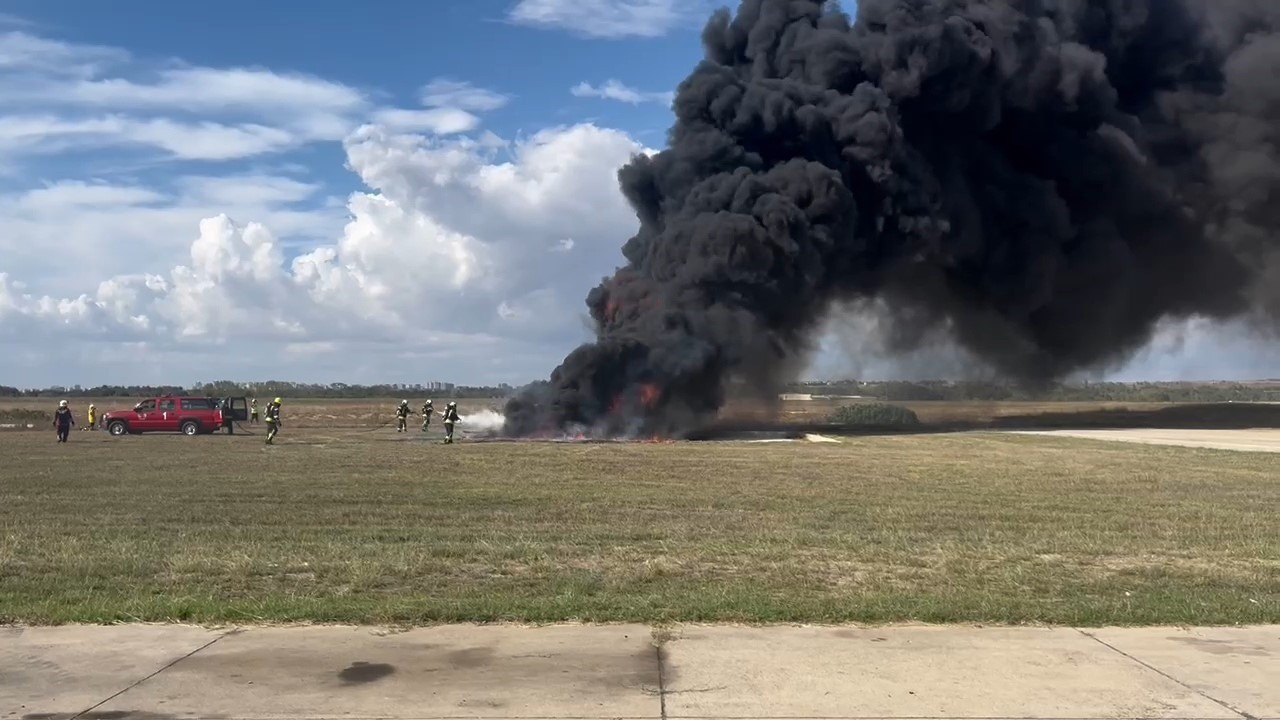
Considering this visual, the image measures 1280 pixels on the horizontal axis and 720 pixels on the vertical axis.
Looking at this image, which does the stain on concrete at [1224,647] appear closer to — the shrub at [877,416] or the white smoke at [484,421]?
the white smoke at [484,421]

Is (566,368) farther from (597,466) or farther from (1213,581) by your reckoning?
(1213,581)

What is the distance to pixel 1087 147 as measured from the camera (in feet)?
139

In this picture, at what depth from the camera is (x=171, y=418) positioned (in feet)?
119

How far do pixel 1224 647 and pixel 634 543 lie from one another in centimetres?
543

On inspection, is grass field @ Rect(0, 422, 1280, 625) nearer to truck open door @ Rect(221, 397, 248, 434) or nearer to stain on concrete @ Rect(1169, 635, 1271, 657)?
stain on concrete @ Rect(1169, 635, 1271, 657)

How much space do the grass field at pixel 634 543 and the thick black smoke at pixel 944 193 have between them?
15.5 meters

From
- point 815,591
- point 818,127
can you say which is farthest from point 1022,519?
point 818,127

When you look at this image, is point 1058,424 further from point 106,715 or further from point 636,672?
point 106,715

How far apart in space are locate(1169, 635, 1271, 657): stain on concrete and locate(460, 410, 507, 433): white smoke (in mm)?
29968

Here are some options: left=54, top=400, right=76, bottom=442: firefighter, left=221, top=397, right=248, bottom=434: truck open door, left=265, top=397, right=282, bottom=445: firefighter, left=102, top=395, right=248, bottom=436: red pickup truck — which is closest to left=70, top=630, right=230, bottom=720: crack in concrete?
left=265, top=397, right=282, bottom=445: firefighter

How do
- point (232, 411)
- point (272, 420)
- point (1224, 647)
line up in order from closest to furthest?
point (1224, 647) → point (272, 420) → point (232, 411)

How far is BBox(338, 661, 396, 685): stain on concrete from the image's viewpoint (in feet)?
19.5

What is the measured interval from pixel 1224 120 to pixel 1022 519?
1456 inches

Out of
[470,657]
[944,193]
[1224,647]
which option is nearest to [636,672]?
[470,657]
